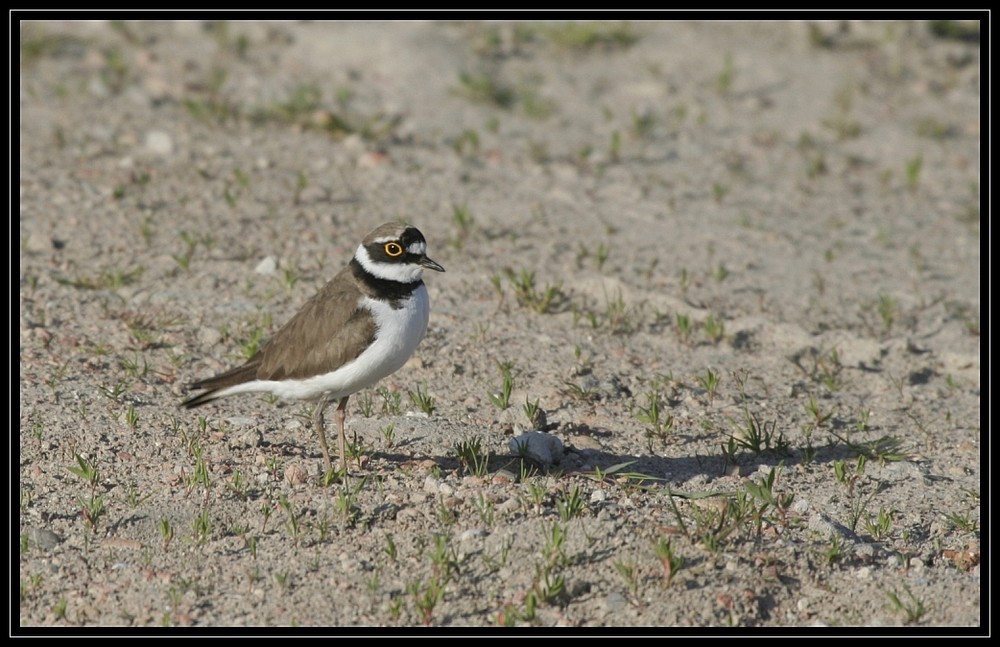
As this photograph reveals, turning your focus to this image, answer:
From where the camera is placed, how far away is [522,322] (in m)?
8.09

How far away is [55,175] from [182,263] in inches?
79.1

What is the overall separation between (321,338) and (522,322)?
2.12m

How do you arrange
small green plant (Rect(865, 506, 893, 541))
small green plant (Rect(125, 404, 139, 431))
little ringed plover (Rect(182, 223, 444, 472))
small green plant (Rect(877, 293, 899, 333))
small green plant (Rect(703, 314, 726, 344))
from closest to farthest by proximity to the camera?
small green plant (Rect(865, 506, 893, 541)) → little ringed plover (Rect(182, 223, 444, 472)) → small green plant (Rect(125, 404, 139, 431)) → small green plant (Rect(703, 314, 726, 344)) → small green plant (Rect(877, 293, 899, 333))

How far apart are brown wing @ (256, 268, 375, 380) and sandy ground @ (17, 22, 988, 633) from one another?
1.54 ft

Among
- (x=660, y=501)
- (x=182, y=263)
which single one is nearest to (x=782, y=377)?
(x=660, y=501)

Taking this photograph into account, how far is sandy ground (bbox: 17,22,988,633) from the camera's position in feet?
18.0

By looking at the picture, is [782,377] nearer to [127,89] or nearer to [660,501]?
[660,501]

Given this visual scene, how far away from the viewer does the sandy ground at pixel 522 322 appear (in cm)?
548

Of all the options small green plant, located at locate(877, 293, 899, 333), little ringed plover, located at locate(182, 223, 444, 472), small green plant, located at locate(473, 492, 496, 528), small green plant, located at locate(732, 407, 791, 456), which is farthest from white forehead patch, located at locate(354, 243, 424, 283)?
small green plant, located at locate(877, 293, 899, 333)

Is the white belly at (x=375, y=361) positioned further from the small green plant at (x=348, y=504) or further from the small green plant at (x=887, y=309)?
the small green plant at (x=887, y=309)

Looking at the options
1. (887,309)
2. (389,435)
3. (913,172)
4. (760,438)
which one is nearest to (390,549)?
(389,435)

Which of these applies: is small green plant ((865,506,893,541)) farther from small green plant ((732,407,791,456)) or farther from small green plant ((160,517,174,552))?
small green plant ((160,517,174,552))

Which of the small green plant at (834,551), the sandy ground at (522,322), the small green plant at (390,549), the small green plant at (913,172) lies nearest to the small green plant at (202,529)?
the sandy ground at (522,322)

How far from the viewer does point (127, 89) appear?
1125 centimetres
